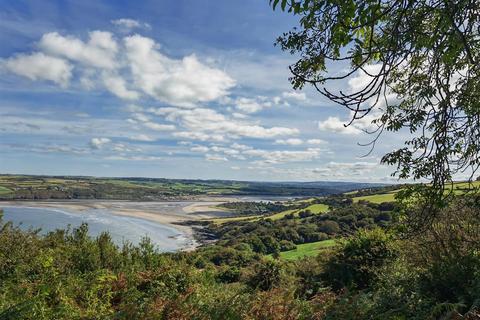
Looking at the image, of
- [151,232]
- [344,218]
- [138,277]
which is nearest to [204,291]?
[138,277]

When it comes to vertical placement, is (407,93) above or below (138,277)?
above

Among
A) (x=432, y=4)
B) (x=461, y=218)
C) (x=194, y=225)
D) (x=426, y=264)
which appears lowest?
(x=194, y=225)

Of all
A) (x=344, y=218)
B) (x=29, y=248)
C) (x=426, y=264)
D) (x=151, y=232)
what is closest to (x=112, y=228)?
(x=151, y=232)

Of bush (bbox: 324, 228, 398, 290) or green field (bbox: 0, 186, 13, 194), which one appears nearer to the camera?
bush (bbox: 324, 228, 398, 290)

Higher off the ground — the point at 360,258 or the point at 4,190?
the point at 360,258

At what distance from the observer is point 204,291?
10211 mm

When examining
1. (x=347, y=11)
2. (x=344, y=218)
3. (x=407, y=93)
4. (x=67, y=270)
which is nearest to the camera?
(x=347, y=11)

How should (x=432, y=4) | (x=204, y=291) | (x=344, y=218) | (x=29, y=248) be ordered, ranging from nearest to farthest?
(x=432, y=4) < (x=204, y=291) < (x=29, y=248) < (x=344, y=218)

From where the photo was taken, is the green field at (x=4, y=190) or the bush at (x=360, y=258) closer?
the bush at (x=360, y=258)

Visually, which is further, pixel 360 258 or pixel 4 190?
pixel 4 190

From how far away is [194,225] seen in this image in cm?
8075

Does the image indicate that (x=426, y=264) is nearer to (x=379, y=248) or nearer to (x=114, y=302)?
(x=379, y=248)

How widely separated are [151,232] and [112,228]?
19.2ft

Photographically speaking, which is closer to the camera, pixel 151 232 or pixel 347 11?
pixel 347 11
